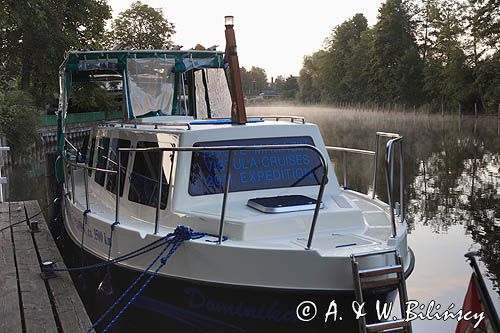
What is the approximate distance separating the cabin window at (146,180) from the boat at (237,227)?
14 mm

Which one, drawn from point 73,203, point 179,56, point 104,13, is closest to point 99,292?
point 73,203

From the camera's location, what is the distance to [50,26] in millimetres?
32281

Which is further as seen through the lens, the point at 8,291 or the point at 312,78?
the point at 312,78

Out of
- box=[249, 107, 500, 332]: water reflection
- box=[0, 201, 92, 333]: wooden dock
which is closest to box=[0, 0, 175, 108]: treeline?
box=[249, 107, 500, 332]: water reflection

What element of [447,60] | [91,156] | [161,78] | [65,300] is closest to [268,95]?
[447,60]

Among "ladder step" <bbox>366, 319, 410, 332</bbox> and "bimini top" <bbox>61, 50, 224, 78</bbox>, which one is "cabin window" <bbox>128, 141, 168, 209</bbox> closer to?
"bimini top" <bbox>61, 50, 224, 78</bbox>

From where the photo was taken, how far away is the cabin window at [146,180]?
679cm

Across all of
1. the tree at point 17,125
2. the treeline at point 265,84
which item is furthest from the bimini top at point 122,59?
the treeline at point 265,84

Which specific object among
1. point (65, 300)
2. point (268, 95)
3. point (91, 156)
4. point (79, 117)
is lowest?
point (65, 300)

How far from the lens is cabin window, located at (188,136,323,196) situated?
6.65 meters

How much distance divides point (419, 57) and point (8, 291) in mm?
61299

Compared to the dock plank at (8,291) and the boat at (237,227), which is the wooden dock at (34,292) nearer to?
the dock plank at (8,291)

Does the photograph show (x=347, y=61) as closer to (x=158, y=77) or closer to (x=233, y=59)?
(x=158, y=77)

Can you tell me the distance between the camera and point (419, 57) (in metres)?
62.7
